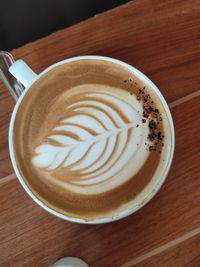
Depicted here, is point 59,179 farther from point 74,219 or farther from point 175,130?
point 175,130

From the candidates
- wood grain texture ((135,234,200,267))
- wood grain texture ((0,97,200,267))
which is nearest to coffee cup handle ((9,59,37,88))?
wood grain texture ((0,97,200,267))

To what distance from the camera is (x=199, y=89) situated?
33.1 inches

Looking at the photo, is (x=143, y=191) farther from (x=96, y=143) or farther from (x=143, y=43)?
(x=143, y=43)

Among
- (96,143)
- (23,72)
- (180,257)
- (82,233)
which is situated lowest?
(180,257)

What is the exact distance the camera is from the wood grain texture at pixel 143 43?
0.83 meters

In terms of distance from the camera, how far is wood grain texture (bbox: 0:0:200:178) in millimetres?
835

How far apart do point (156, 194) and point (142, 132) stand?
133 mm

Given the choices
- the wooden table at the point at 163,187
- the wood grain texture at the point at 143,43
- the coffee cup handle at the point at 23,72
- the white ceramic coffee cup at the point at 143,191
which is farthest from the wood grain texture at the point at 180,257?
the coffee cup handle at the point at 23,72

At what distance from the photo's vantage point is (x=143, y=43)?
84 centimetres

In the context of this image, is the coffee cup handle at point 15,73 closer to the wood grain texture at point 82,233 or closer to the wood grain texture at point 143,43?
the wood grain texture at point 143,43

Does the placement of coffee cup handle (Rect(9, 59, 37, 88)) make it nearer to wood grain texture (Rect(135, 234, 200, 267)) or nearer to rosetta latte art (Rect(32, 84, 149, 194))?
rosetta latte art (Rect(32, 84, 149, 194))

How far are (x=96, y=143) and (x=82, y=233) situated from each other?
0.18m

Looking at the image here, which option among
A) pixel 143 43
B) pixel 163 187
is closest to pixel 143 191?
pixel 163 187

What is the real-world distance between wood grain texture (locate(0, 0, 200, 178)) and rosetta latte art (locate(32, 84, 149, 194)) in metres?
0.11
